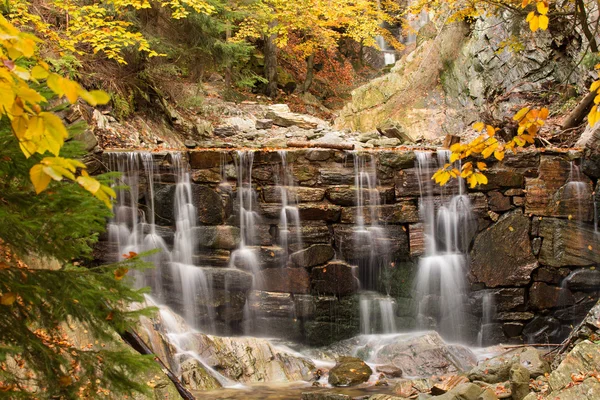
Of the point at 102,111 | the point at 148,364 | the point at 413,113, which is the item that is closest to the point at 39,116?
the point at 148,364

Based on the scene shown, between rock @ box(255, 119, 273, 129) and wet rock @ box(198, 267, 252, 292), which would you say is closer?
wet rock @ box(198, 267, 252, 292)

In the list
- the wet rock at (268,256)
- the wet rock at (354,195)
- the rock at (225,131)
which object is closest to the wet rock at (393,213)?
the wet rock at (354,195)

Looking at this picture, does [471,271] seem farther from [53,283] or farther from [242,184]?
[53,283]

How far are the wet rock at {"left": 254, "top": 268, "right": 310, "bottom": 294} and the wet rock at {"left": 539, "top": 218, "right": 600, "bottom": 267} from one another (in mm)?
4521

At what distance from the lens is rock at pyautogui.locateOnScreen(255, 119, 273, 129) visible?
53.9ft

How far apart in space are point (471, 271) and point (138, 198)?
6.42 meters

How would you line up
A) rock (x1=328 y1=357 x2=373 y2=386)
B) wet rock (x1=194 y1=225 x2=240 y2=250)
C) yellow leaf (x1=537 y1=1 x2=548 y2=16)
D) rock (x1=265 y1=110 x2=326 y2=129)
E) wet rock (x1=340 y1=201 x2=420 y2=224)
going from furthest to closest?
1. rock (x1=265 y1=110 x2=326 y2=129)
2. wet rock (x1=340 y1=201 x2=420 y2=224)
3. wet rock (x1=194 y1=225 x2=240 y2=250)
4. rock (x1=328 y1=357 x2=373 y2=386)
5. yellow leaf (x1=537 y1=1 x2=548 y2=16)

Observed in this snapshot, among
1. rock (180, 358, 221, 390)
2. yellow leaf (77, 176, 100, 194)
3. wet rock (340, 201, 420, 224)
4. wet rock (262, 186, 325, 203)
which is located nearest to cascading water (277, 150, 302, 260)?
wet rock (262, 186, 325, 203)

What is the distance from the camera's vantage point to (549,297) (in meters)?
10.5

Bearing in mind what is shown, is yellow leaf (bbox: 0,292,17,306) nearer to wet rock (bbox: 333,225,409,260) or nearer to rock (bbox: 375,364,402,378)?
rock (bbox: 375,364,402,378)

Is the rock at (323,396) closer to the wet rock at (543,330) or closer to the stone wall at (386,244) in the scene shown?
the stone wall at (386,244)

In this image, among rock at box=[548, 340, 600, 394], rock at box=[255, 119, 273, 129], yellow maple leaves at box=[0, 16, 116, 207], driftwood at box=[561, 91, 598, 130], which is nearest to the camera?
yellow maple leaves at box=[0, 16, 116, 207]

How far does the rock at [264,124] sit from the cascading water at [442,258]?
258 inches

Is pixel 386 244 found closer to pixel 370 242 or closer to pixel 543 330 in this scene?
pixel 370 242
